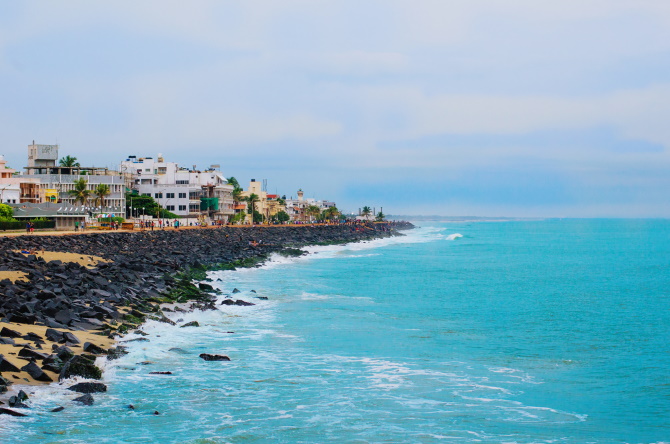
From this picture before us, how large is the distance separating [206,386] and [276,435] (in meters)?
3.44

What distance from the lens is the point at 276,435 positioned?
12.3 metres

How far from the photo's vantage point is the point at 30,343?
16.0 m

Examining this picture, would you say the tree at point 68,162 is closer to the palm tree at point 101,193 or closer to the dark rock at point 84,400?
the palm tree at point 101,193

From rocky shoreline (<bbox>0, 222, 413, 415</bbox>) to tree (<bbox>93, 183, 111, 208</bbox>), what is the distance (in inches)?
1345

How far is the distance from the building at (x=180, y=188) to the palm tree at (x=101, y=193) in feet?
47.4

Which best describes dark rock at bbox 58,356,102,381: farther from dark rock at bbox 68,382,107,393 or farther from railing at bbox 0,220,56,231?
railing at bbox 0,220,56,231

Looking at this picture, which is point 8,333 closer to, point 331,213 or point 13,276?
point 13,276

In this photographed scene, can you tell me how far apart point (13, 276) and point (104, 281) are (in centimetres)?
348

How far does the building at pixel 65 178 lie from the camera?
90938mm

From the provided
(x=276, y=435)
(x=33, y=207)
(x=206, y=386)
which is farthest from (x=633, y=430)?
(x=33, y=207)

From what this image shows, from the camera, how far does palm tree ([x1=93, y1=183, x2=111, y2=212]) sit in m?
85.4

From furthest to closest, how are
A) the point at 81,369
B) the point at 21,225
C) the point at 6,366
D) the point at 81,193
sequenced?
the point at 81,193, the point at 21,225, the point at 81,369, the point at 6,366

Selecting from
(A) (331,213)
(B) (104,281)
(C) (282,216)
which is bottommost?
(B) (104,281)

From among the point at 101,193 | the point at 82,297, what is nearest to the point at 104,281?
the point at 82,297
